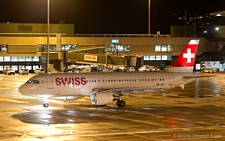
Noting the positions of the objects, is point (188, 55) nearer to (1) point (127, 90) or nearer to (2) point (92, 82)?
(1) point (127, 90)

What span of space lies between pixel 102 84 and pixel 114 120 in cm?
963

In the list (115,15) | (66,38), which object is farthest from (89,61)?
(115,15)

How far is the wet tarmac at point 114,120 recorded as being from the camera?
102 feet

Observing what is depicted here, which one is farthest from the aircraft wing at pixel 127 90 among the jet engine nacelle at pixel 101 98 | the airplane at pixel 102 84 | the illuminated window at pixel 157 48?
the illuminated window at pixel 157 48

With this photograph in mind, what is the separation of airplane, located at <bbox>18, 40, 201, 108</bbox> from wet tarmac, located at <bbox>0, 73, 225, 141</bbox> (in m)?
1.38

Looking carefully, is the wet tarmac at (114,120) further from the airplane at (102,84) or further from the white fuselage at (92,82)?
the white fuselage at (92,82)

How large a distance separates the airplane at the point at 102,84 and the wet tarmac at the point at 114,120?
1381mm

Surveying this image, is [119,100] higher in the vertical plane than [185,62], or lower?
lower

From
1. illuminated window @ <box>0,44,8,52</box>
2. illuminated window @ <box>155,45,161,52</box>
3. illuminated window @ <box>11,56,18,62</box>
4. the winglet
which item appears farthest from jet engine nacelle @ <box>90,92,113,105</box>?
illuminated window @ <box>11,56,18,62</box>

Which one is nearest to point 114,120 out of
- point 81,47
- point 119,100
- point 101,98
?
point 101,98

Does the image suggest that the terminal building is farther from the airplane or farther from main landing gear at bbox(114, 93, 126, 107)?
main landing gear at bbox(114, 93, 126, 107)

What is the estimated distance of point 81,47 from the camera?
122438 millimetres

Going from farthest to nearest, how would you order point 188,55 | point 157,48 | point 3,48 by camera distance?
point 157,48 → point 3,48 → point 188,55

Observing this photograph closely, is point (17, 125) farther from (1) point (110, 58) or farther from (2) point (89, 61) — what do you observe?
(2) point (89, 61)
